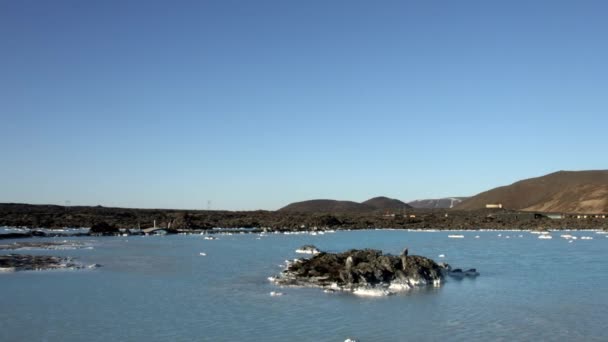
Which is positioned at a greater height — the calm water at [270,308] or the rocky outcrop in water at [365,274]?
the rocky outcrop in water at [365,274]

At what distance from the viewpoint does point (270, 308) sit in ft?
59.0

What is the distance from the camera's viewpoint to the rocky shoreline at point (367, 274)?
22.6m

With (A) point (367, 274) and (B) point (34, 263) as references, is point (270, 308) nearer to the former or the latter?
(A) point (367, 274)

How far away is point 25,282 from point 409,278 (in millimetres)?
15572

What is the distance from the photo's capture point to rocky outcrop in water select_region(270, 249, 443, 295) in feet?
74.7

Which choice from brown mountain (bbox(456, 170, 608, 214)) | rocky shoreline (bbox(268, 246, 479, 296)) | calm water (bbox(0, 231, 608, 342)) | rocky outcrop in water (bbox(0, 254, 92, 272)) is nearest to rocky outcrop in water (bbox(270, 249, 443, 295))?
rocky shoreline (bbox(268, 246, 479, 296))

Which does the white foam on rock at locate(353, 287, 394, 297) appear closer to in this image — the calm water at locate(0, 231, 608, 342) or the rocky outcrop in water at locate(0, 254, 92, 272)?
the calm water at locate(0, 231, 608, 342)

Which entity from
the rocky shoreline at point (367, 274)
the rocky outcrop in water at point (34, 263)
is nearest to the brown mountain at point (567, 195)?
the rocky shoreline at point (367, 274)

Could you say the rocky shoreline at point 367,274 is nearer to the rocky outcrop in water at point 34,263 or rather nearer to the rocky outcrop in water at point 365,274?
the rocky outcrop in water at point 365,274

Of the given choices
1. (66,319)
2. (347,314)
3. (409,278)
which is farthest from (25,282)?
(409,278)

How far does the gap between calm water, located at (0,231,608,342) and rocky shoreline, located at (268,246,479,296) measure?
1.01 m

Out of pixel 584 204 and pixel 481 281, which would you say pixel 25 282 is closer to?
pixel 481 281

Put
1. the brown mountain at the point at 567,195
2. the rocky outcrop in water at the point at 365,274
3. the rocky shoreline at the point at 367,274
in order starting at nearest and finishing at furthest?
the rocky shoreline at the point at 367,274 < the rocky outcrop in water at the point at 365,274 < the brown mountain at the point at 567,195

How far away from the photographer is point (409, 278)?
2355 cm
